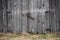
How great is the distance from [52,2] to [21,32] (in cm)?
161

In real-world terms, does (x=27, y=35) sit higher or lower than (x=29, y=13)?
lower

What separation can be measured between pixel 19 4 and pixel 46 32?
57.2 inches

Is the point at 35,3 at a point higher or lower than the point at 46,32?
higher

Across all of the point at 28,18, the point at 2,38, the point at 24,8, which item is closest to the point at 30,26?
the point at 28,18

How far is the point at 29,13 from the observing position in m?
6.20

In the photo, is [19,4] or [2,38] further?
[19,4]

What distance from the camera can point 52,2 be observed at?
6203mm

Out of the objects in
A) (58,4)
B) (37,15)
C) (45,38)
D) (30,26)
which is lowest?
(45,38)

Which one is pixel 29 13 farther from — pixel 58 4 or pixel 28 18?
pixel 58 4

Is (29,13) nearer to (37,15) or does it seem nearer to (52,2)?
(37,15)

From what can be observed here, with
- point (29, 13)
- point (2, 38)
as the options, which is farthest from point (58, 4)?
point (2, 38)

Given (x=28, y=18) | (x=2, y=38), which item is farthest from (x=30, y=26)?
(x=2, y=38)

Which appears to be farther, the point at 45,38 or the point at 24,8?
the point at 24,8

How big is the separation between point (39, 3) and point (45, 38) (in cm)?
133
